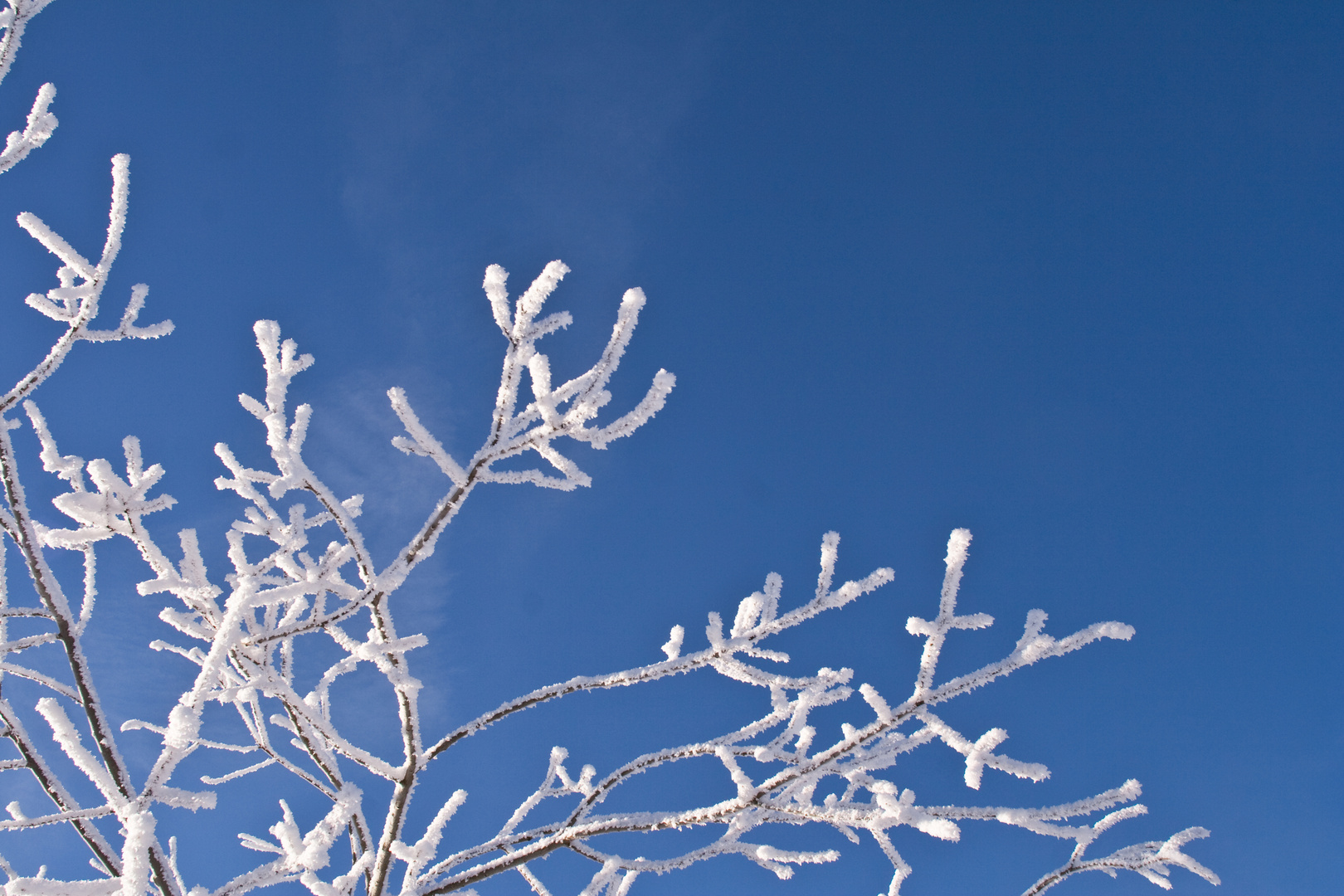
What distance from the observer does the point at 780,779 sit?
2178mm

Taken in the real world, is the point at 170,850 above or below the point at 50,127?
below

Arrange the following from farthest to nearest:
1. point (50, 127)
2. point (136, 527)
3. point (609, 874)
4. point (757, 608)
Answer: point (609, 874), point (50, 127), point (757, 608), point (136, 527)

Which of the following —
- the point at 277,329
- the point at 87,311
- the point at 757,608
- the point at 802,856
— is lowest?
the point at 802,856

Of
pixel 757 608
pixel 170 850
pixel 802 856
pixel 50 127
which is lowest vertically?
pixel 170 850

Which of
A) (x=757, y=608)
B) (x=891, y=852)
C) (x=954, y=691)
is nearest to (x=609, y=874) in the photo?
(x=891, y=852)

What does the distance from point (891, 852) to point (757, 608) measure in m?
0.97

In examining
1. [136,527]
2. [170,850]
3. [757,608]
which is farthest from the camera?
[170,850]

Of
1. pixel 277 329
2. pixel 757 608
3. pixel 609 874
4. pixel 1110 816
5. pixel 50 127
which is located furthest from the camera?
pixel 1110 816

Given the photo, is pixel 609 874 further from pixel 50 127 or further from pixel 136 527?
pixel 50 127

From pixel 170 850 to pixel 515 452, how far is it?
395 cm

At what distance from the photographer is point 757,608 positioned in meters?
2.51

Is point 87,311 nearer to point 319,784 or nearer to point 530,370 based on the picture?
point 530,370

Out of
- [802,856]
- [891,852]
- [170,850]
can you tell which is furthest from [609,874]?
[170,850]

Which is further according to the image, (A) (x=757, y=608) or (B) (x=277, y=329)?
(A) (x=757, y=608)
